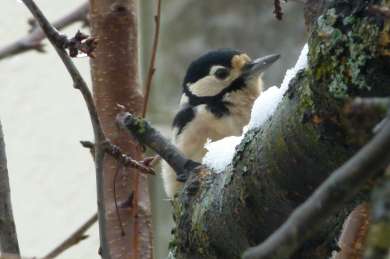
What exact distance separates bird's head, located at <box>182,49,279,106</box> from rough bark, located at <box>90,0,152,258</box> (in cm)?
44

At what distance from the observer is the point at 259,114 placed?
3.07 feet

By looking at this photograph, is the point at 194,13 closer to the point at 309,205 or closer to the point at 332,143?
the point at 332,143

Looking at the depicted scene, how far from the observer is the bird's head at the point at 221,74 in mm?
1916

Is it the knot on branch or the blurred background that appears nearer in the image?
the knot on branch

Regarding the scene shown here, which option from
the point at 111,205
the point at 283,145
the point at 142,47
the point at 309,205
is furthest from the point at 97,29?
the point at 142,47

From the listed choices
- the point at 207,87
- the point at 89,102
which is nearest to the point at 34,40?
the point at 207,87

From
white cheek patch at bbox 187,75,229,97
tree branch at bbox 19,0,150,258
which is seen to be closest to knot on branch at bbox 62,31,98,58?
tree branch at bbox 19,0,150,258

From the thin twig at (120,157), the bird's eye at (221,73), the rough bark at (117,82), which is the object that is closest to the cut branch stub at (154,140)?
the thin twig at (120,157)

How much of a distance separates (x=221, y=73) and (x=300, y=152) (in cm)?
114

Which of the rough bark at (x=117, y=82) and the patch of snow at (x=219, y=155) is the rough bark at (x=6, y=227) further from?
the rough bark at (x=117, y=82)

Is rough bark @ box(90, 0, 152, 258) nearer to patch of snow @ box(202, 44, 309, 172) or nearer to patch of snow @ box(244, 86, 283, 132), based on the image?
patch of snow @ box(202, 44, 309, 172)

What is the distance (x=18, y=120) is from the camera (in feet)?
10.5

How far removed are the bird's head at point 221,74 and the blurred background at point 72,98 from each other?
100cm

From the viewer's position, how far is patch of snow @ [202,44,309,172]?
87cm
